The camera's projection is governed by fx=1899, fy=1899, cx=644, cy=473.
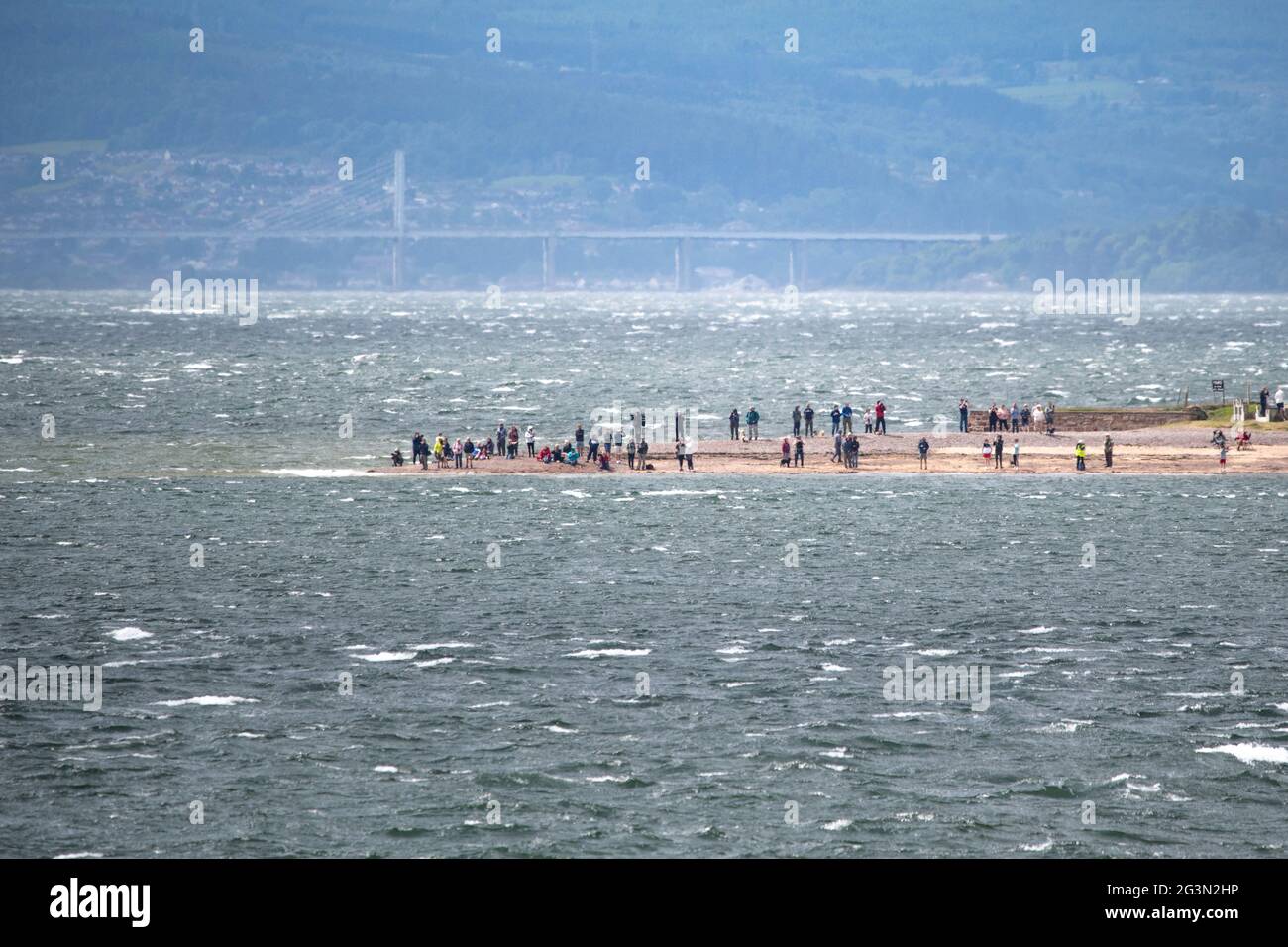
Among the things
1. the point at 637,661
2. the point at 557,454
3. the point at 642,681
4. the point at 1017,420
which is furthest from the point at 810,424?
the point at 642,681

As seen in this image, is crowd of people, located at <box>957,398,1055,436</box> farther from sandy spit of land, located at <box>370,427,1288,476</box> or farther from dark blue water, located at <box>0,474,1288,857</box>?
dark blue water, located at <box>0,474,1288,857</box>

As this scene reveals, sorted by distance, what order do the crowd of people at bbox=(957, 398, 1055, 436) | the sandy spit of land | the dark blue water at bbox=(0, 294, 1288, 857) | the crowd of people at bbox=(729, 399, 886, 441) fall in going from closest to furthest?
the dark blue water at bbox=(0, 294, 1288, 857), the sandy spit of land, the crowd of people at bbox=(729, 399, 886, 441), the crowd of people at bbox=(957, 398, 1055, 436)

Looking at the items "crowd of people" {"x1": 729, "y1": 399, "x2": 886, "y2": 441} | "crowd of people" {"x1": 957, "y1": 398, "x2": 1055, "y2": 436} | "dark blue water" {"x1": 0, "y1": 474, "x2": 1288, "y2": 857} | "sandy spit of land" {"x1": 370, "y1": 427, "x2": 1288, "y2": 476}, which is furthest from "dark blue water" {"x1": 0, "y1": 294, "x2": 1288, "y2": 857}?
"crowd of people" {"x1": 957, "y1": 398, "x2": 1055, "y2": 436}

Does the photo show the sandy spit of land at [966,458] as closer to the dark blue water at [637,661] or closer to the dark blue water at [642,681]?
the dark blue water at [637,661]

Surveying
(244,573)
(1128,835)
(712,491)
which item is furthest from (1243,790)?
(712,491)

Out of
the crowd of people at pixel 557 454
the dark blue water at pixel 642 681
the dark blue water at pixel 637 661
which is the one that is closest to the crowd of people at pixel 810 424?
the crowd of people at pixel 557 454

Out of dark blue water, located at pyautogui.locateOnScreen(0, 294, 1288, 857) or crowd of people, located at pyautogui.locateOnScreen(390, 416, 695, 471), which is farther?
crowd of people, located at pyautogui.locateOnScreen(390, 416, 695, 471)

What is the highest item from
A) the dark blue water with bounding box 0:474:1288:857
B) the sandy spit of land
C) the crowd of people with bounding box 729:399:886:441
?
the crowd of people with bounding box 729:399:886:441

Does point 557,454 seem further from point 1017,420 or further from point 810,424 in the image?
point 1017,420
